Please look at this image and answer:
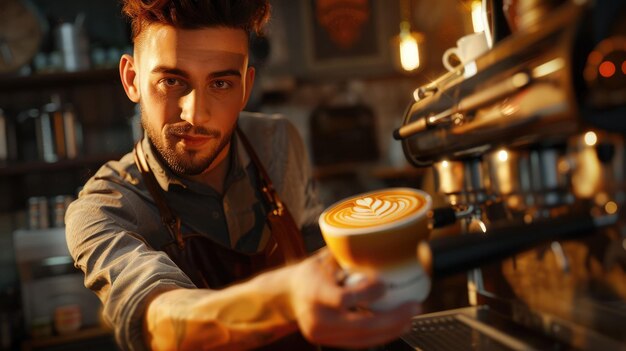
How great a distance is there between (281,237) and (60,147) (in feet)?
7.49

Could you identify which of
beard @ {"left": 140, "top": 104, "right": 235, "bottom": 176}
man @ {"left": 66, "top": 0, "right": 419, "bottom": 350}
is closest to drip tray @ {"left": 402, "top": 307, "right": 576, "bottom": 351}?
man @ {"left": 66, "top": 0, "right": 419, "bottom": 350}

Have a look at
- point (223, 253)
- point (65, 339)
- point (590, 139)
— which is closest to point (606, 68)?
point (590, 139)

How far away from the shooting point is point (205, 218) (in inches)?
50.4

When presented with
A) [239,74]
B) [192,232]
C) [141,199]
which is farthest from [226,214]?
[239,74]

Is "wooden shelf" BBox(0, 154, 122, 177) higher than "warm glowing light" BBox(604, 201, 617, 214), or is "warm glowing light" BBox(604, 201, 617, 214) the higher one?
"wooden shelf" BBox(0, 154, 122, 177)

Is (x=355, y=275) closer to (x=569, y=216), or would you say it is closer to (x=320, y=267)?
(x=320, y=267)

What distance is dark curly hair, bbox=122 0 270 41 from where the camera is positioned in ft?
3.38

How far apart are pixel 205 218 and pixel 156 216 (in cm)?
12

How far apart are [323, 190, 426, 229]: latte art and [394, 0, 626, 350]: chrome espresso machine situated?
0.22 feet

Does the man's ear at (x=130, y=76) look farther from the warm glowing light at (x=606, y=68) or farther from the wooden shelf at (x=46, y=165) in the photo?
the wooden shelf at (x=46, y=165)

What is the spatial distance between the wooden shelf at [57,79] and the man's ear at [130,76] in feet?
6.79

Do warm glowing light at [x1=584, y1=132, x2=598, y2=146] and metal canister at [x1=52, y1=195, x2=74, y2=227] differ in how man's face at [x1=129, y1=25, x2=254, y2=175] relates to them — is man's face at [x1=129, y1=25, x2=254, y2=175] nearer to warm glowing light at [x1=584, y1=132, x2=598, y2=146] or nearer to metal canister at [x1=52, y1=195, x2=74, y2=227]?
warm glowing light at [x1=584, y1=132, x2=598, y2=146]

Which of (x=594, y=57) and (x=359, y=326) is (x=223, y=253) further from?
(x=594, y=57)

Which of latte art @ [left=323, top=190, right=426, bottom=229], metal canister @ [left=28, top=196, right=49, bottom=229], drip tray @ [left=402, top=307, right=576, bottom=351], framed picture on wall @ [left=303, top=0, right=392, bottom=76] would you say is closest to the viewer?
latte art @ [left=323, top=190, right=426, bottom=229]
